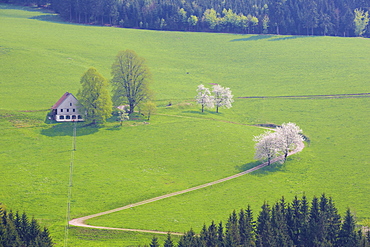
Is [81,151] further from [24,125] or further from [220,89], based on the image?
[220,89]

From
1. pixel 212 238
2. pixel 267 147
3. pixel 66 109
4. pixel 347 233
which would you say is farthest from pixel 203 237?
pixel 66 109

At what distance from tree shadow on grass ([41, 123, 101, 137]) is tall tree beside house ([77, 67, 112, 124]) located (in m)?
2.36

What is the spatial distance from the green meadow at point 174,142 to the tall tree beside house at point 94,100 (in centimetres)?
372

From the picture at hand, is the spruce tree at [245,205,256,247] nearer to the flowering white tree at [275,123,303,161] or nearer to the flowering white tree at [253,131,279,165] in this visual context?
the flowering white tree at [253,131,279,165]

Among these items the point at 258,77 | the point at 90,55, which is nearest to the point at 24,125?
the point at 90,55

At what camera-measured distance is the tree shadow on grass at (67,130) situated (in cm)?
11450

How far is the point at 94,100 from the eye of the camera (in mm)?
120438

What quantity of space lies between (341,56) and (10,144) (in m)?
124

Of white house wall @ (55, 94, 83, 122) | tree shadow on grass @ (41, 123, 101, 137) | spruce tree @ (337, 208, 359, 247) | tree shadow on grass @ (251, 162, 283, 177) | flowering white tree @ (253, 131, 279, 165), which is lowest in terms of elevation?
spruce tree @ (337, 208, 359, 247)

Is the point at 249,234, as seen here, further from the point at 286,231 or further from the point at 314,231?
the point at 314,231

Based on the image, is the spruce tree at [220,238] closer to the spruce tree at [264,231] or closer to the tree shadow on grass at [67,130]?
the spruce tree at [264,231]

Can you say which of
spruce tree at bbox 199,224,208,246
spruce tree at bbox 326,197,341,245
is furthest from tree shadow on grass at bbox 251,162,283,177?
spruce tree at bbox 199,224,208,246

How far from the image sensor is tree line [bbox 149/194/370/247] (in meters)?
72.6

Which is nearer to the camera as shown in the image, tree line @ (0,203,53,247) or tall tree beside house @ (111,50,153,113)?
tree line @ (0,203,53,247)
